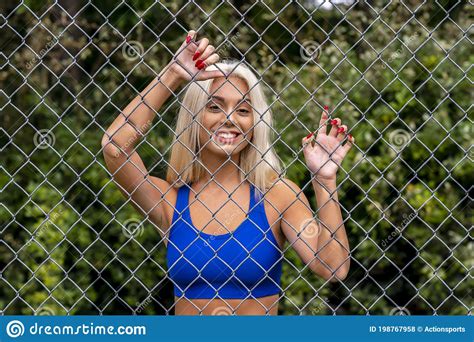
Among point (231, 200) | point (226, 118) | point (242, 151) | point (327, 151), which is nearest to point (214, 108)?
point (226, 118)

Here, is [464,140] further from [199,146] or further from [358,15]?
[199,146]

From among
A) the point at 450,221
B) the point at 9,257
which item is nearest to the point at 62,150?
the point at 9,257

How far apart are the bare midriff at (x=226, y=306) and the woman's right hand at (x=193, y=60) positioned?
748mm

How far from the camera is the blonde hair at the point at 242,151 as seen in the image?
114 inches

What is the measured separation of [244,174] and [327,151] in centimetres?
33

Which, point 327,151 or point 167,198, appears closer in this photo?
point 327,151

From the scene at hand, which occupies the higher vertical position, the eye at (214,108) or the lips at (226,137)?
the eye at (214,108)

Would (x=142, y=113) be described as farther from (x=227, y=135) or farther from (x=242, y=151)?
(x=242, y=151)

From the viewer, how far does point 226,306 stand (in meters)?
2.90

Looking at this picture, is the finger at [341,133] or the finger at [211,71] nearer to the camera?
the finger at [211,71]

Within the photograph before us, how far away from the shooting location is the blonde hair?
9.53ft

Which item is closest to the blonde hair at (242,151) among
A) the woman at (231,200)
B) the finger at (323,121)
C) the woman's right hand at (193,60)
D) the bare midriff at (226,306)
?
the woman at (231,200)

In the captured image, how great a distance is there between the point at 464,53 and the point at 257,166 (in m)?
2.18

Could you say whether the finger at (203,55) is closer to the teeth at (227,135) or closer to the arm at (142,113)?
the arm at (142,113)
